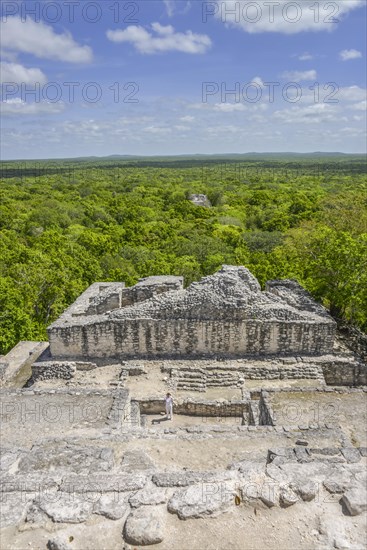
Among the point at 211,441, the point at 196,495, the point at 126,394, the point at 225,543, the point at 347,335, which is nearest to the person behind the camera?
the point at 225,543

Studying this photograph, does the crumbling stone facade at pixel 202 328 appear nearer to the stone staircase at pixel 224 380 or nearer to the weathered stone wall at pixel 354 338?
the stone staircase at pixel 224 380

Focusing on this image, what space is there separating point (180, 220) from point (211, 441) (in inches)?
1434

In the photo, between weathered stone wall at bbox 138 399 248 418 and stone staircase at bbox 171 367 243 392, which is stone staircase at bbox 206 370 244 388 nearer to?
stone staircase at bbox 171 367 243 392

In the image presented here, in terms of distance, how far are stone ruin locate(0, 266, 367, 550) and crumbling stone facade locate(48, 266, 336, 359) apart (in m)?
0.05

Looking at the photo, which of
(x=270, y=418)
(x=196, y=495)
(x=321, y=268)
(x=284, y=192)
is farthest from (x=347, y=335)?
(x=284, y=192)

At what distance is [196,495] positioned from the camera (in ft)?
16.4

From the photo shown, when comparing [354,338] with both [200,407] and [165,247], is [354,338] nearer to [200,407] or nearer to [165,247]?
[200,407]

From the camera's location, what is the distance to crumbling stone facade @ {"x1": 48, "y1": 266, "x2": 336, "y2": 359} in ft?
41.7

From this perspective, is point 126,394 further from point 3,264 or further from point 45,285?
point 3,264

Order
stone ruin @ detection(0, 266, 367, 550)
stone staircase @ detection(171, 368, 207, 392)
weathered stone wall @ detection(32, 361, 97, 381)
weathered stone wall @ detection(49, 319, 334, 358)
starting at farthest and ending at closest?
weathered stone wall @ detection(49, 319, 334, 358)
weathered stone wall @ detection(32, 361, 97, 381)
stone staircase @ detection(171, 368, 207, 392)
stone ruin @ detection(0, 266, 367, 550)

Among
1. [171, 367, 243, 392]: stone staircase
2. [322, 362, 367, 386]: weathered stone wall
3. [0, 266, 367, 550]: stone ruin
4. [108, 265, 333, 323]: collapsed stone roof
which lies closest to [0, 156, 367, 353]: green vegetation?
[0, 266, 367, 550]: stone ruin

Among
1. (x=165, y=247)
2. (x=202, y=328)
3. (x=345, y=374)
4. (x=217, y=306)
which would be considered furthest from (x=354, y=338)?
(x=165, y=247)

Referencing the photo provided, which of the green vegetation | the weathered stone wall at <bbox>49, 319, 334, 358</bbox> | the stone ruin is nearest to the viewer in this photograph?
the stone ruin

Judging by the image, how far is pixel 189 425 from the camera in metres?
10.4
